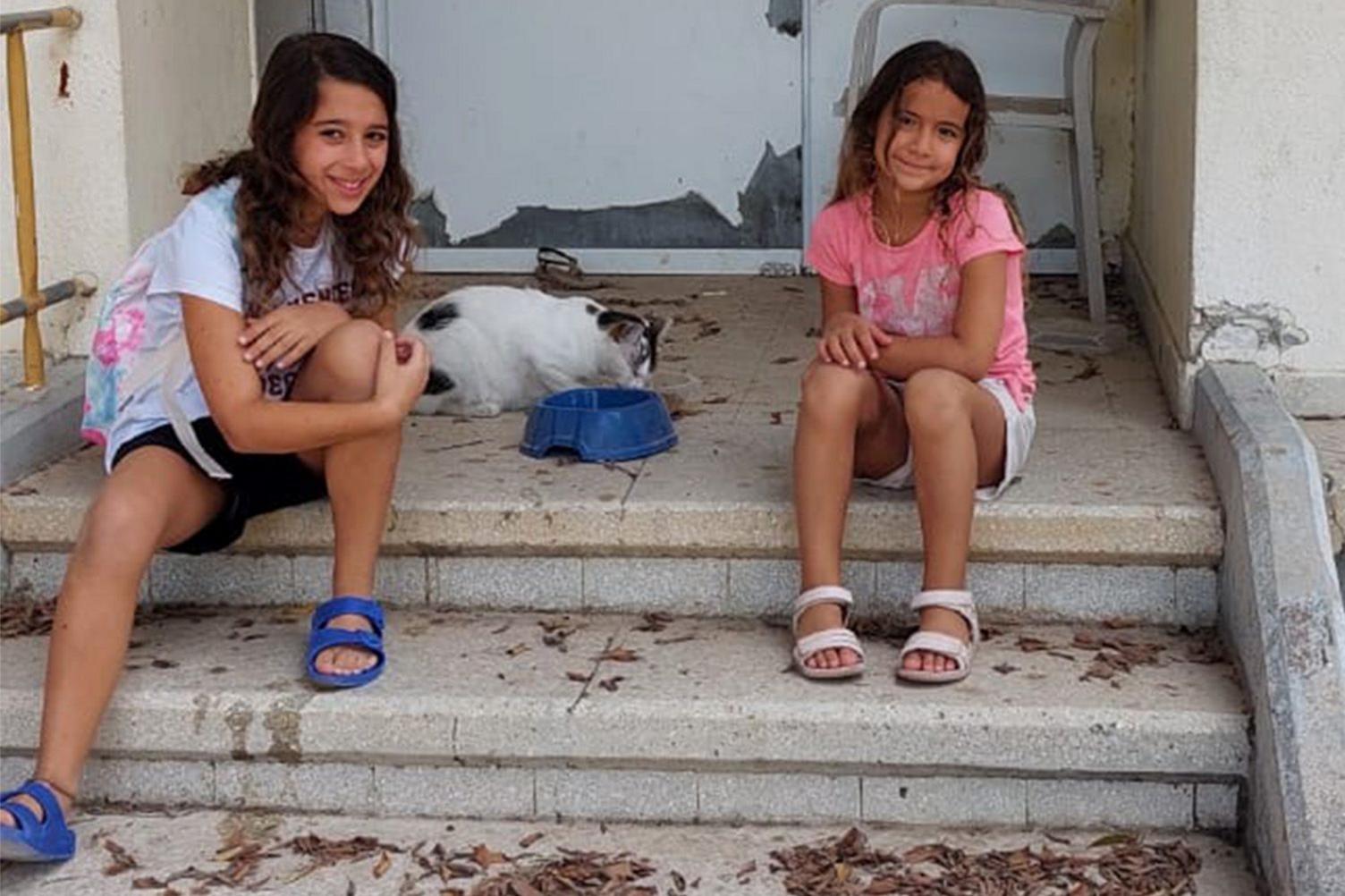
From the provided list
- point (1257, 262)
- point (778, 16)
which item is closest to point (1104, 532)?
point (1257, 262)

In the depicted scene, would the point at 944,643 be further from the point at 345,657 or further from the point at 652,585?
the point at 345,657

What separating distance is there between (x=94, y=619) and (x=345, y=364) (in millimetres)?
538

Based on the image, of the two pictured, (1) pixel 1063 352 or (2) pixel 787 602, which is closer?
(2) pixel 787 602

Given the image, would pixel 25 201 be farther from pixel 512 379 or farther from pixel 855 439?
pixel 855 439

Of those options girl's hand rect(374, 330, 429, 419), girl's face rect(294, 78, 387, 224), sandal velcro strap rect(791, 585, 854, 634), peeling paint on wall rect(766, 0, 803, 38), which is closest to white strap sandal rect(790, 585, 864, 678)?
sandal velcro strap rect(791, 585, 854, 634)

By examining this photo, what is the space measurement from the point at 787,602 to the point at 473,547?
55cm

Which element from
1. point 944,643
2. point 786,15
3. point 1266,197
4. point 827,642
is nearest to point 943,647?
point 944,643

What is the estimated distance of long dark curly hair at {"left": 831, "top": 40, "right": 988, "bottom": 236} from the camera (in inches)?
123

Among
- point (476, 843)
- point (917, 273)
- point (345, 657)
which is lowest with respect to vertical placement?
point (476, 843)

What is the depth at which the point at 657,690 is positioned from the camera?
296 centimetres

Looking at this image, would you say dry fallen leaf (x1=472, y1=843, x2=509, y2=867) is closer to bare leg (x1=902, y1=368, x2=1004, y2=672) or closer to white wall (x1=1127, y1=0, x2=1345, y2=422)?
bare leg (x1=902, y1=368, x2=1004, y2=672)

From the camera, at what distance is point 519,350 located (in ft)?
13.7

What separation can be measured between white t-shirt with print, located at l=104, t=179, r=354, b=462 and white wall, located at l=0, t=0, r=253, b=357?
33.1 inches

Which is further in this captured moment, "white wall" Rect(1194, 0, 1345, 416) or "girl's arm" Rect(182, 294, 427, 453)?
"white wall" Rect(1194, 0, 1345, 416)
